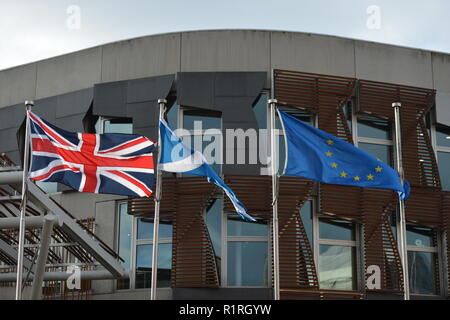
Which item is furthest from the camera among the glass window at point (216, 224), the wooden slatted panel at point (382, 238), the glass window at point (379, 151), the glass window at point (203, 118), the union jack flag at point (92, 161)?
the glass window at point (379, 151)

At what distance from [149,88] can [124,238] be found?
4151 millimetres

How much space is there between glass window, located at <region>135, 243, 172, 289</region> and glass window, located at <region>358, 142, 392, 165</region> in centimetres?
618

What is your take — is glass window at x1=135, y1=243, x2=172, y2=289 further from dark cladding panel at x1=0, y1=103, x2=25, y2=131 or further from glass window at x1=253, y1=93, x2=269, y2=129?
dark cladding panel at x1=0, y1=103, x2=25, y2=131

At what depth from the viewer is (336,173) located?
16516 mm

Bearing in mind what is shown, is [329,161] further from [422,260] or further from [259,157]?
[422,260]

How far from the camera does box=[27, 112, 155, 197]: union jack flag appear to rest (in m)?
16.4

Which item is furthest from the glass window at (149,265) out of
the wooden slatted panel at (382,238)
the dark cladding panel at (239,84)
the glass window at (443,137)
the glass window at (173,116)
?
the glass window at (443,137)

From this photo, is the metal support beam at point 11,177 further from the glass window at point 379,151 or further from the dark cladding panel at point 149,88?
the glass window at point 379,151

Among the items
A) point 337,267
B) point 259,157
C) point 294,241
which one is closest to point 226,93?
point 259,157

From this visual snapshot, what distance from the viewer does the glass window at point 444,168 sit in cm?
2359

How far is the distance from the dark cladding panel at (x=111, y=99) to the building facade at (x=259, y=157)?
0.09ft

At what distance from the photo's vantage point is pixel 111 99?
894 inches

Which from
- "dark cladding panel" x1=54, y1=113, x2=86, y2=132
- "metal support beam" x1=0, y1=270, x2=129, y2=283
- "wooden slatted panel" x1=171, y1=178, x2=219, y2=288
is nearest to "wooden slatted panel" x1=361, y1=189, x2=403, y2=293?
"wooden slatted panel" x1=171, y1=178, x2=219, y2=288
